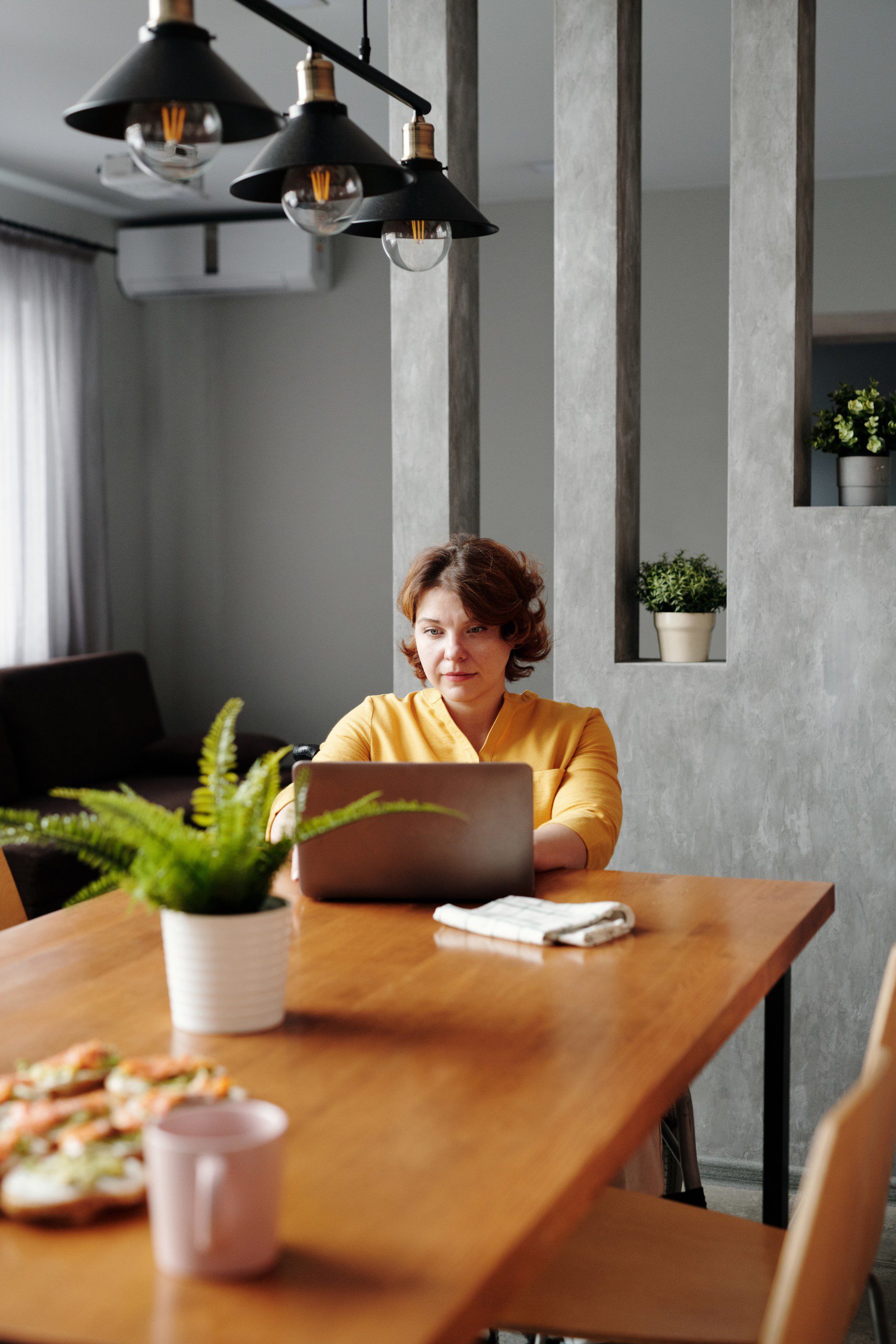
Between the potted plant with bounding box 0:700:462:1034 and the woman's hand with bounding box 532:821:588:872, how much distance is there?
2.38ft

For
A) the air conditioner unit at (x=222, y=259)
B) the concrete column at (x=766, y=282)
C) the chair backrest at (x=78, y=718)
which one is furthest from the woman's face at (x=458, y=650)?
the air conditioner unit at (x=222, y=259)

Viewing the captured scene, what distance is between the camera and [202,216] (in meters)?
6.10

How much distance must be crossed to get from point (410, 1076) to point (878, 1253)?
169cm

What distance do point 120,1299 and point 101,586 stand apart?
5.51m

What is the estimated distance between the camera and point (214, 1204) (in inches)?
33.0

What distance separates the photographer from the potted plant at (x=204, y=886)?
4.21 feet

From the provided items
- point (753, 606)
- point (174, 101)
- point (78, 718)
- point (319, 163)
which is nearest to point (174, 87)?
point (174, 101)

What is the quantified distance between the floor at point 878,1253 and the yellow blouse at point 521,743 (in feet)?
2.25

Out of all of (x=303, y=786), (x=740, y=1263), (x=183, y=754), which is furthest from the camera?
(x=183, y=754)

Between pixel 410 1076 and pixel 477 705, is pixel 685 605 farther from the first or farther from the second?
pixel 410 1076

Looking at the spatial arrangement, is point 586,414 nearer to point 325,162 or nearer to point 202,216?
point 325,162

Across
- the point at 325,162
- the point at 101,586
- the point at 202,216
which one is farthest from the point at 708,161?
the point at 325,162

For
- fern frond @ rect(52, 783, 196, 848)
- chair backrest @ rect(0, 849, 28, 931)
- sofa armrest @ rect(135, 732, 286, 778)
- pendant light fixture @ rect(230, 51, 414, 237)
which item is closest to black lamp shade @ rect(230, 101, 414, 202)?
pendant light fixture @ rect(230, 51, 414, 237)

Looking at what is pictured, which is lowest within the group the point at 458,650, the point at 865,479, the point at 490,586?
the point at 458,650
